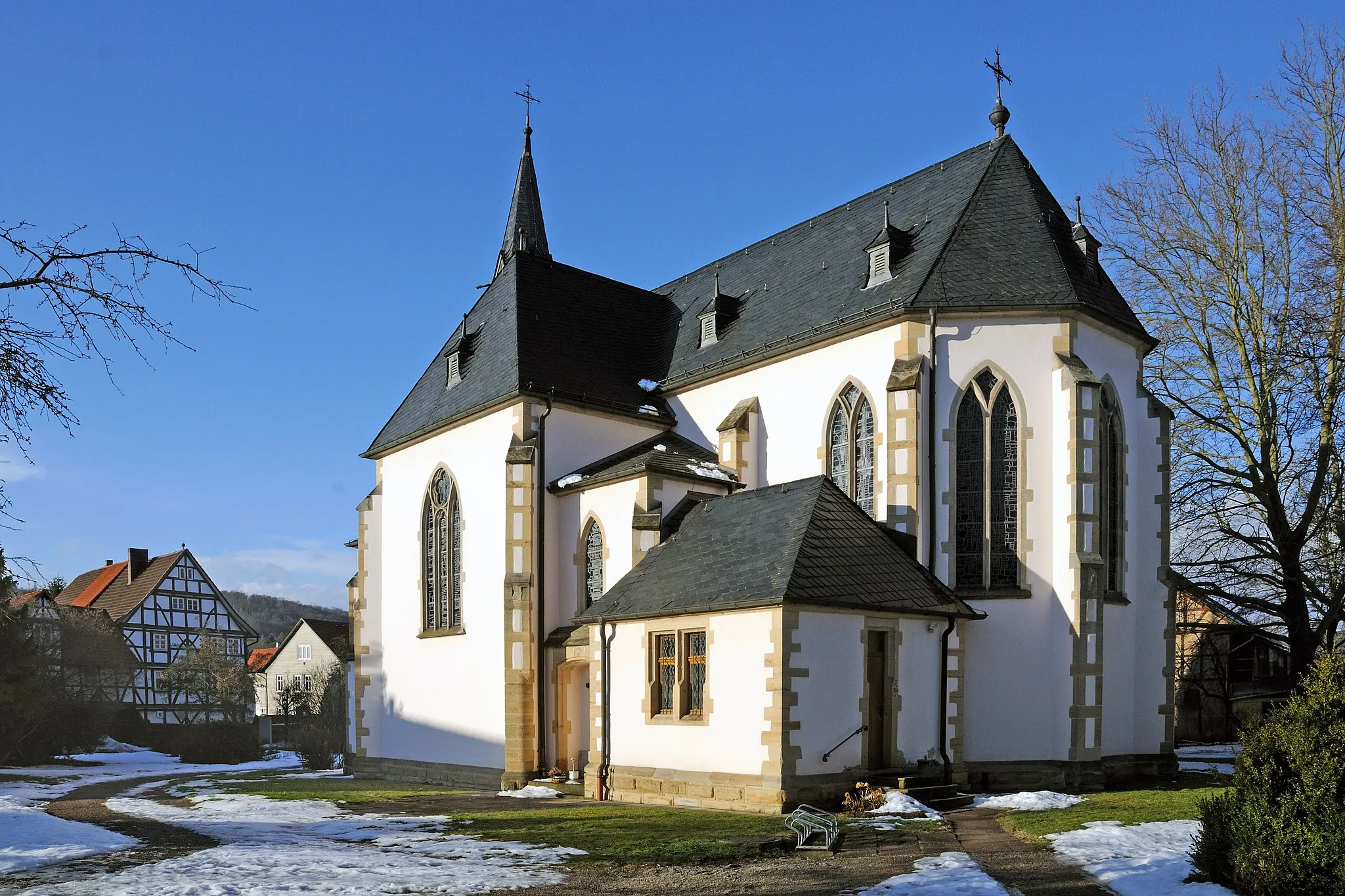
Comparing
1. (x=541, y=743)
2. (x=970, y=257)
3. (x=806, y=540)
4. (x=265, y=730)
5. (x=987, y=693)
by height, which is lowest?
(x=265, y=730)

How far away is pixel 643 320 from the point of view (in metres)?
29.3

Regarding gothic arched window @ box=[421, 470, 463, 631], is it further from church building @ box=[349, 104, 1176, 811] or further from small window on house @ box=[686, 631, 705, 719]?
small window on house @ box=[686, 631, 705, 719]

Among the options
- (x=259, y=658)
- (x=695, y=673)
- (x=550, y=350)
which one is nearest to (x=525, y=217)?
(x=550, y=350)

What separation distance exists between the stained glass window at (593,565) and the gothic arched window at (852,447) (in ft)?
16.0

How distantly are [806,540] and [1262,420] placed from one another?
1346cm

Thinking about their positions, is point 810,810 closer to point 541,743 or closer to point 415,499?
point 541,743

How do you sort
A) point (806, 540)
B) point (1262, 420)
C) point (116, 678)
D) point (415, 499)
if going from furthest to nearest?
1. point (116, 678)
2. point (415, 499)
3. point (1262, 420)
4. point (806, 540)

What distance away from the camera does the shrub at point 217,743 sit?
3947cm

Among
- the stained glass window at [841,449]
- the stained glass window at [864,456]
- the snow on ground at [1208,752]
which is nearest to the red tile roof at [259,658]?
the snow on ground at [1208,752]

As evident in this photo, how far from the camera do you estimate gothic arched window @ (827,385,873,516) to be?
70.1 ft

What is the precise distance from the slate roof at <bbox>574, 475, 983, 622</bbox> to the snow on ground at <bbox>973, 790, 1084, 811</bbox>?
9.64ft

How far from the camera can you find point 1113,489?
21.3 m

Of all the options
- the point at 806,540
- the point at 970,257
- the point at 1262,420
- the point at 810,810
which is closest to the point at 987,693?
the point at 806,540

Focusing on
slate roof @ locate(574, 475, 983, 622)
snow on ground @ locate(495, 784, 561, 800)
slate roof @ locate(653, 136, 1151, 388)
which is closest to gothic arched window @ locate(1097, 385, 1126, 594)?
slate roof @ locate(653, 136, 1151, 388)
